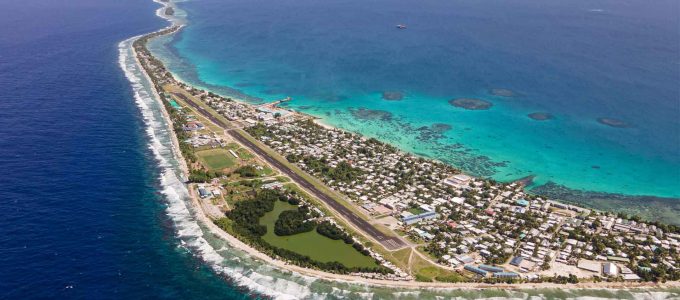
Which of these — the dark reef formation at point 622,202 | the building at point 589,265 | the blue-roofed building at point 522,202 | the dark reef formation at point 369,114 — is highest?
the dark reef formation at point 369,114

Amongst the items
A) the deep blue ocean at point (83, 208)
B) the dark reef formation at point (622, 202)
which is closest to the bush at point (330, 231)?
the deep blue ocean at point (83, 208)

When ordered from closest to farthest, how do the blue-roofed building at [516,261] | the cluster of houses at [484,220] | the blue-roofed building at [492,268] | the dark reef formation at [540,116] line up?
1. the blue-roofed building at [492,268]
2. the blue-roofed building at [516,261]
3. the cluster of houses at [484,220]
4. the dark reef formation at [540,116]

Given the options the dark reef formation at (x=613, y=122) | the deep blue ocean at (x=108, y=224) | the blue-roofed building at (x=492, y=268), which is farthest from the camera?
the dark reef formation at (x=613, y=122)

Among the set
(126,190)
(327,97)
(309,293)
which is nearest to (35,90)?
(126,190)

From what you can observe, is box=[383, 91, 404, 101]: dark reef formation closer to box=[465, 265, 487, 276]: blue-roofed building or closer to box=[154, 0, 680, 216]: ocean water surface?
box=[154, 0, 680, 216]: ocean water surface

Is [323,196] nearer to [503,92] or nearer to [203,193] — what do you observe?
[203,193]

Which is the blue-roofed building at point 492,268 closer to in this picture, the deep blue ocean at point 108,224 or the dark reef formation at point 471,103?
the deep blue ocean at point 108,224
